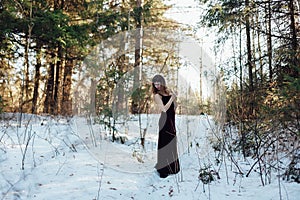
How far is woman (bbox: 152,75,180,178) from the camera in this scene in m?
4.16

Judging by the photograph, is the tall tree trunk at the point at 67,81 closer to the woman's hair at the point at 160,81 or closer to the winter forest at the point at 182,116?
the winter forest at the point at 182,116

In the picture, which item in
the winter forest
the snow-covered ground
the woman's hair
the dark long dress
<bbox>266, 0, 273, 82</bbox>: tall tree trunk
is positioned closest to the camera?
the snow-covered ground

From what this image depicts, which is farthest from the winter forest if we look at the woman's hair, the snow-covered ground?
the woman's hair

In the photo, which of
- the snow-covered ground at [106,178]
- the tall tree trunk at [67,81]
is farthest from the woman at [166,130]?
the tall tree trunk at [67,81]

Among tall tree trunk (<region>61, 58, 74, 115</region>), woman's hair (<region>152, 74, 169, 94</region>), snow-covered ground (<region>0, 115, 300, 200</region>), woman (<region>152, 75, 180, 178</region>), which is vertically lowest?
snow-covered ground (<region>0, 115, 300, 200</region>)

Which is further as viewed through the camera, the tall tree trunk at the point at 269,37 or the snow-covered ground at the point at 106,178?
the tall tree trunk at the point at 269,37

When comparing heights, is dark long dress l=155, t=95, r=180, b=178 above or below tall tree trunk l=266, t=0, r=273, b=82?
below

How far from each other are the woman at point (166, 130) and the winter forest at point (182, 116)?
0.85 feet

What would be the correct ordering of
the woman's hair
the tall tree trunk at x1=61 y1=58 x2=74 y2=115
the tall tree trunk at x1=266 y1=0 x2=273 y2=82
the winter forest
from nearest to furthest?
the winter forest
the woman's hair
the tall tree trunk at x1=266 y1=0 x2=273 y2=82
the tall tree trunk at x1=61 y1=58 x2=74 y2=115

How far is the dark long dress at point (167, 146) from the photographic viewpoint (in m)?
4.13

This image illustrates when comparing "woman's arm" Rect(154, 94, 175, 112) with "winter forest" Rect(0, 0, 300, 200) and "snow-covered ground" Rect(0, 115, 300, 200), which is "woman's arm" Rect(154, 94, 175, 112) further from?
"snow-covered ground" Rect(0, 115, 300, 200)

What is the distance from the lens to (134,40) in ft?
37.9

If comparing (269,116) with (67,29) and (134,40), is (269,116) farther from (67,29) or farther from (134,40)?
Answer: (134,40)

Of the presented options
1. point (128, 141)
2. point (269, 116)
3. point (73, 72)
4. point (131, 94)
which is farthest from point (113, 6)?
point (269, 116)
